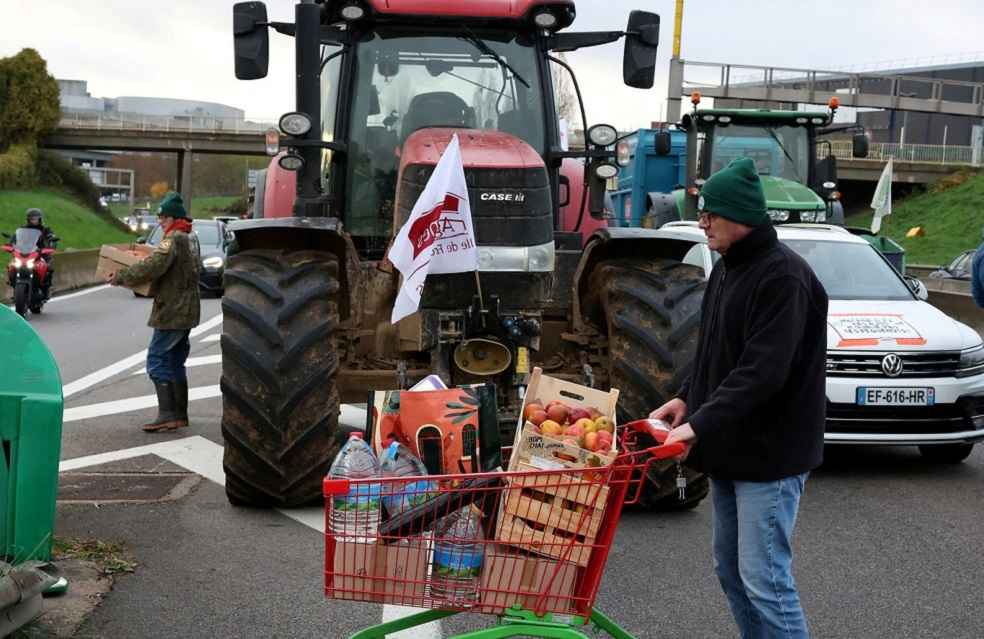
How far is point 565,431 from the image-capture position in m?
4.25

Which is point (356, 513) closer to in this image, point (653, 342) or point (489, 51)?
point (653, 342)

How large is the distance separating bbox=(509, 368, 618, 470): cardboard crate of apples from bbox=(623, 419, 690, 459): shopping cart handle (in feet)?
0.36

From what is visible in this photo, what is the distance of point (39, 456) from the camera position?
5.64 metres

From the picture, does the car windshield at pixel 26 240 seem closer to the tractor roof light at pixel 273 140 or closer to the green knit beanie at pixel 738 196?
the tractor roof light at pixel 273 140

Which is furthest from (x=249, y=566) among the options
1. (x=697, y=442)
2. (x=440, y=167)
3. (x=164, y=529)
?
(x=697, y=442)

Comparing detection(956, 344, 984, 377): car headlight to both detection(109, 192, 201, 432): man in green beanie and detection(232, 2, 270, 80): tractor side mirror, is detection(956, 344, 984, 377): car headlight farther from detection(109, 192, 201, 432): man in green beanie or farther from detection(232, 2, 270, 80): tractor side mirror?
detection(109, 192, 201, 432): man in green beanie

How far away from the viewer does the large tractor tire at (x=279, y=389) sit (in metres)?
7.21

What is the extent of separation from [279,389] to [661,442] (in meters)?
3.37

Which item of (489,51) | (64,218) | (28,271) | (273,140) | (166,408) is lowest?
(64,218)

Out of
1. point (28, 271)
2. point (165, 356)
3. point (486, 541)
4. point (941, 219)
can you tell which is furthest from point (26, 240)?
point (941, 219)

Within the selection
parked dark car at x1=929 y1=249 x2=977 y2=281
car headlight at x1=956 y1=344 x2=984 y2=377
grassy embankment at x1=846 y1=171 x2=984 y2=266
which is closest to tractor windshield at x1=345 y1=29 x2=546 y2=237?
car headlight at x1=956 y1=344 x2=984 y2=377

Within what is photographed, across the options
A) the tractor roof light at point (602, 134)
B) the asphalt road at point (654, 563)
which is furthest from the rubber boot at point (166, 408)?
the tractor roof light at point (602, 134)

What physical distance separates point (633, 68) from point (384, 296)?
217cm

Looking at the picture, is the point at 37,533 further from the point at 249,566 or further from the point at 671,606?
the point at 671,606
